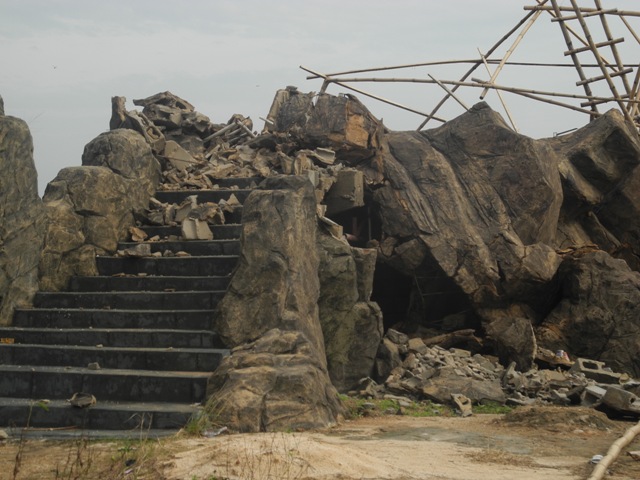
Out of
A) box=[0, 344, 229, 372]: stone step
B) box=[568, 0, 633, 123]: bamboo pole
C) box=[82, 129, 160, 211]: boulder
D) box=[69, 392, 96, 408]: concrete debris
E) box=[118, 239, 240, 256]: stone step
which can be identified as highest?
box=[568, 0, 633, 123]: bamboo pole

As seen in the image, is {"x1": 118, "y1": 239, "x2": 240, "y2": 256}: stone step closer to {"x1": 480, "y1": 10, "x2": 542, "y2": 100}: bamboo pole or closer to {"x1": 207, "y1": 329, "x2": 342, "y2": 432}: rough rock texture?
{"x1": 207, "y1": 329, "x2": 342, "y2": 432}: rough rock texture

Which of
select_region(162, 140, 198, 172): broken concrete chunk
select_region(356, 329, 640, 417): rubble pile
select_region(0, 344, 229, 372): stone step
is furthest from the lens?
select_region(162, 140, 198, 172): broken concrete chunk

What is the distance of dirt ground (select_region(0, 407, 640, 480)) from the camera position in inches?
227

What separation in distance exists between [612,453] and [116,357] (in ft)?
15.6

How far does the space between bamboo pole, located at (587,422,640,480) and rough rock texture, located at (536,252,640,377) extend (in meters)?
6.04

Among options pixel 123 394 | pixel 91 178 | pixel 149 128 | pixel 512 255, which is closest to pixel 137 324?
pixel 123 394

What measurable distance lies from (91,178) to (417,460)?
6.29 meters

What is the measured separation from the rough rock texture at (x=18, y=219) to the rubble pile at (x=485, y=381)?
425 centimetres

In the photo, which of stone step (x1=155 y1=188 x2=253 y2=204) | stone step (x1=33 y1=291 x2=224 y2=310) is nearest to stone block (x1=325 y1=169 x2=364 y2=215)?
stone step (x1=155 y1=188 x2=253 y2=204)

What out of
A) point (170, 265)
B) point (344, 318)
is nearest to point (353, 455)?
point (170, 265)

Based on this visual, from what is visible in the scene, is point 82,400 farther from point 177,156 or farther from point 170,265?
point 177,156

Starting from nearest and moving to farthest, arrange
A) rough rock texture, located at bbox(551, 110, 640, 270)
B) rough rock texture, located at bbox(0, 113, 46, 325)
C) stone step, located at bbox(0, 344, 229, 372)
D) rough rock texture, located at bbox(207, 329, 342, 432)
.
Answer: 1. rough rock texture, located at bbox(207, 329, 342, 432)
2. stone step, located at bbox(0, 344, 229, 372)
3. rough rock texture, located at bbox(0, 113, 46, 325)
4. rough rock texture, located at bbox(551, 110, 640, 270)

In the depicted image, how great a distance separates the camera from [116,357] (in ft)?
28.5

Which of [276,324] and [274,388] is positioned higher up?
[276,324]
